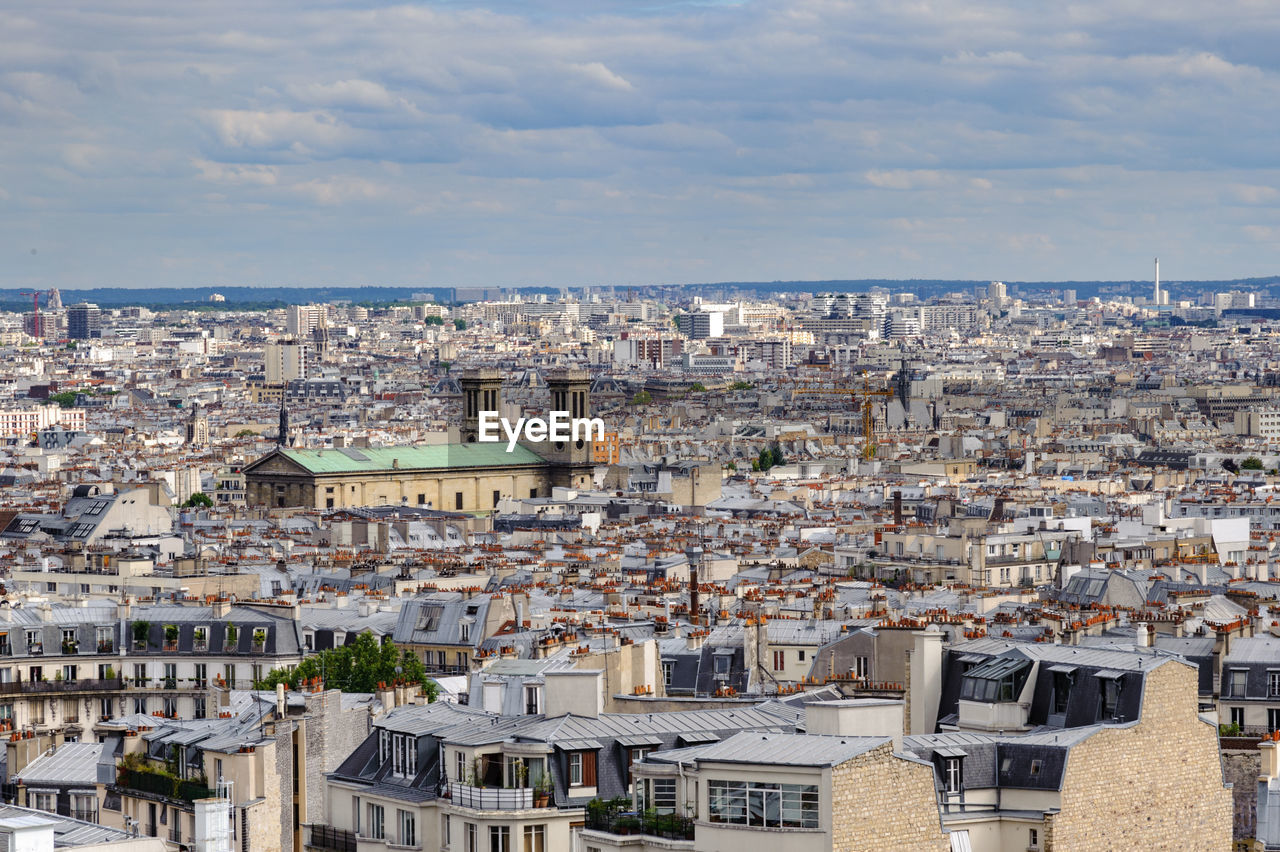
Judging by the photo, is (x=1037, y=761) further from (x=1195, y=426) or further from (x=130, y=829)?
(x=1195, y=426)

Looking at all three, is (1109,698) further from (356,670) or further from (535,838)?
(356,670)

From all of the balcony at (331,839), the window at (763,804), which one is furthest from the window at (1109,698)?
the balcony at (331,839)

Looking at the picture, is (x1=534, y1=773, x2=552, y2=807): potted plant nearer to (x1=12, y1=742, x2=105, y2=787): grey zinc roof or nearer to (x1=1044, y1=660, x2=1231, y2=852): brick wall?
(x1=1044, y1=660, x2=1231, y2=852): brick wall

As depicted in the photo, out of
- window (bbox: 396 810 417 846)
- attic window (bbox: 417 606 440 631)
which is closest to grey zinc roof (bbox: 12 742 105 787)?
window (bbox: 396 810 417 846)

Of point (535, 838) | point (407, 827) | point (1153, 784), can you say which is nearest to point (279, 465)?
point (407, 827)

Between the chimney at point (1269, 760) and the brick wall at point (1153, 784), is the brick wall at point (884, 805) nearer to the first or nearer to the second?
the brick wall at point (1153, 784)

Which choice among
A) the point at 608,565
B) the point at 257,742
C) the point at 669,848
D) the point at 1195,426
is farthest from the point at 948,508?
the point at 1195,426

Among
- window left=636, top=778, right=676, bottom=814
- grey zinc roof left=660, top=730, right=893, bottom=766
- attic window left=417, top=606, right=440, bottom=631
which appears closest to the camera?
grey zinc roof left=660, top=730, right=893, bottom=766
